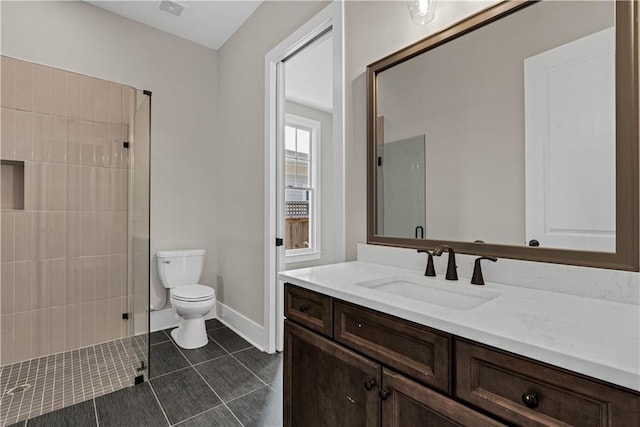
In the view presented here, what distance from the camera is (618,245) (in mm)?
932

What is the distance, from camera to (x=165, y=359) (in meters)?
2.35

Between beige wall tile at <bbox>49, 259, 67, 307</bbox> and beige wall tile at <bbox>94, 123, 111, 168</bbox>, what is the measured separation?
2.73ft

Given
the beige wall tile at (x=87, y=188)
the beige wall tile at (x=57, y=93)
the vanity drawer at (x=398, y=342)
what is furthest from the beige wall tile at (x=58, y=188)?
the vanity drawer at (x=398, y=342)

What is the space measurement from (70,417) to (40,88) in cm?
225

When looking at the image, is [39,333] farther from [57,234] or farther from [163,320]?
[163,320]

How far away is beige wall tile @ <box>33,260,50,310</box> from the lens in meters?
2.38

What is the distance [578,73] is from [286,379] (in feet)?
5.08

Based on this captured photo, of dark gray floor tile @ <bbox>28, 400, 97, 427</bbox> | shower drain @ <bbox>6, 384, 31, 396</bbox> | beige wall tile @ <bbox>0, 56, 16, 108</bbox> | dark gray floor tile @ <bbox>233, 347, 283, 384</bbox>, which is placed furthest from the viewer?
beige wall tile @ <bbox>0, 56, 16, 108</bbox>

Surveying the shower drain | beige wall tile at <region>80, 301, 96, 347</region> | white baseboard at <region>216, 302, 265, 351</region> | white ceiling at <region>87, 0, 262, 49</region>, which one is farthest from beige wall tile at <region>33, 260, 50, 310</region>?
white ceiling at <region>87, 0, 262, 49</region>

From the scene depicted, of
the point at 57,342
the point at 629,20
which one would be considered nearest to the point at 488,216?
the point at 629,20

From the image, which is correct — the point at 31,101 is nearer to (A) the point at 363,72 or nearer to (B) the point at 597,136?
(A) the point at 363,72

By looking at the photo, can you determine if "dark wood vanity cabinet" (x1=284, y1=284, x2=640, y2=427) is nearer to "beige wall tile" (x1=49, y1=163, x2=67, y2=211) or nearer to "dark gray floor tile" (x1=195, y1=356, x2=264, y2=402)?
"dark gray floor tile" (x1=195, y1=356, x2=264, y2=402)

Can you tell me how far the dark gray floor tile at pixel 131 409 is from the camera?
1.65 meters

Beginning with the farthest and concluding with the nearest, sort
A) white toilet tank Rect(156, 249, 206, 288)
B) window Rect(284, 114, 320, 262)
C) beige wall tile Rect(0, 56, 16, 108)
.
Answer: window Rect(284, 114, 320, 262)
white toilet tank Rect(156, 249, 206, 288)
beige wall tile Rect(0, 56, 16, 108)
